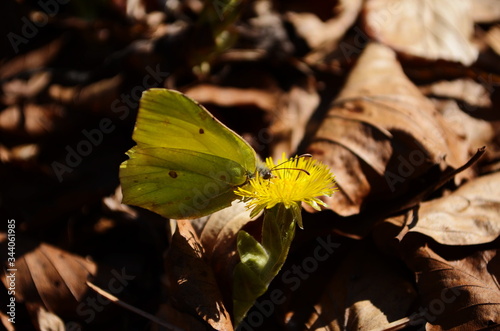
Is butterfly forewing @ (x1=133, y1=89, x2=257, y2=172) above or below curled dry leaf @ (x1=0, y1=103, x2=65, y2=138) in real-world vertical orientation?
above

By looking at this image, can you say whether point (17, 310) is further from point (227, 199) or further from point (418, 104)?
point (418, 104)

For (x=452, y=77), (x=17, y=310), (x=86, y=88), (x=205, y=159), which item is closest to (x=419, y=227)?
(x=205, y=159)

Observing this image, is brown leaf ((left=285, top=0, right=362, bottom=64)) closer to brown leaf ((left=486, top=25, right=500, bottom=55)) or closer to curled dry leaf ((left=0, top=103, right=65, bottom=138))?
brown leaf ((left=486, top=25, right=500, bottom=55))

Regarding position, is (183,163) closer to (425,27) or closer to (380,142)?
(380,142)

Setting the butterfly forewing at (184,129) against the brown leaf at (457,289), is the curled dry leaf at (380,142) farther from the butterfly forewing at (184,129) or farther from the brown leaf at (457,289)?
the butterfly forewing at (184,129)

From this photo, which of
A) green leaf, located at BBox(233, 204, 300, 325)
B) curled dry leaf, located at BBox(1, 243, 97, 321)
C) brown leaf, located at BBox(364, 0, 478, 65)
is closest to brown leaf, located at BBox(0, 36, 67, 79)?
curled dry leaf, located at BBox(1, 243, 97, 321)

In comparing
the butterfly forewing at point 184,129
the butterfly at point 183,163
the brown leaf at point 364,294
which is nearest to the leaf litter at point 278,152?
the brown leaf at point 364,294

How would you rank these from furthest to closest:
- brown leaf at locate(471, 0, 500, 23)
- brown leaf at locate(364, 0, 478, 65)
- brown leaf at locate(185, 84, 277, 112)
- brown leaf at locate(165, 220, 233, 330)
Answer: brown leaf at locate(471, 0, 500, 23) < brown leaf at locate(364, 0, 478, 65) < brown leaf at locate(185, 84, 277, 112) < brown leaf at locate(165, 220, 233, 330)
